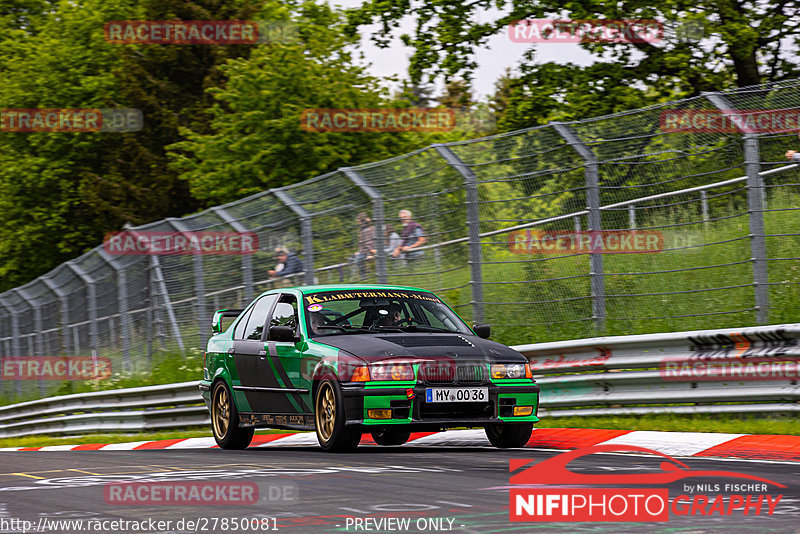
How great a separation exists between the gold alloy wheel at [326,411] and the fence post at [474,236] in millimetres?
3435

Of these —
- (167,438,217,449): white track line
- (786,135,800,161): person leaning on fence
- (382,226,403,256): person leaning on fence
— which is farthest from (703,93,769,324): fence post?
(167,438,217,449): white track line

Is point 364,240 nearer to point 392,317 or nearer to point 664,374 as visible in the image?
point 392,317

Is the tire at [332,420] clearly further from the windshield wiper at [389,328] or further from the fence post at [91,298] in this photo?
the fence post at [91,298]

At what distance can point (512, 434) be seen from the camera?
9961 mm

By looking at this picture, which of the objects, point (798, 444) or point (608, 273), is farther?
point (608, 273)

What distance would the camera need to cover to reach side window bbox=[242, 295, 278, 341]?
11.8 meters

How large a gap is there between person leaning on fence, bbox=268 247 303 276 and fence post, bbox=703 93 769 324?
6981 mm

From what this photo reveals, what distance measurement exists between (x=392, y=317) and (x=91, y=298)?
1280 cm

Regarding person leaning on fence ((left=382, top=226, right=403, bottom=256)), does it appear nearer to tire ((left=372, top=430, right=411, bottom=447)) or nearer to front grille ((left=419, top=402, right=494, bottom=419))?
tire ((left=372, top=430, right=411, bottom=447))

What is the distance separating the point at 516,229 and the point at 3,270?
37.9 metres

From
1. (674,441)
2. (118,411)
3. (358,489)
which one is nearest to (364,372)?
(674,441)

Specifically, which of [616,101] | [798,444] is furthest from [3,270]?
[798,444]

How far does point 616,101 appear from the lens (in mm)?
23516

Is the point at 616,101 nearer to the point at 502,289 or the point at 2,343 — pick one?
the point at 502,289
